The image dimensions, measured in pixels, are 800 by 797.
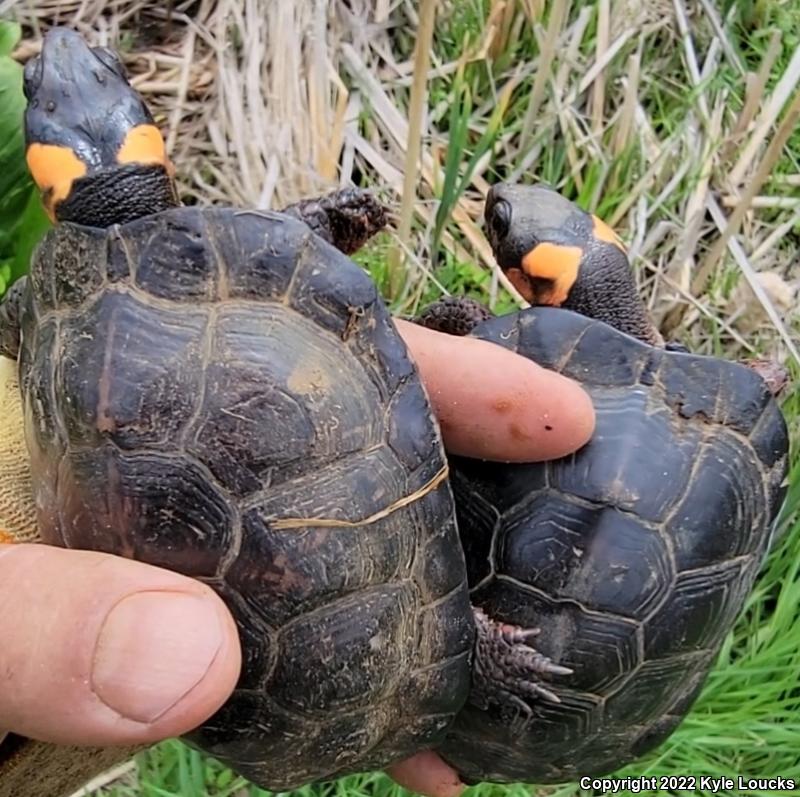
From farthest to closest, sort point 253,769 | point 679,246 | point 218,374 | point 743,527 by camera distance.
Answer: point 679,246 < point 743,527 < point 253,769 < point 218,374

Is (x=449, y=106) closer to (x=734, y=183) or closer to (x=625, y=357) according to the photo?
(x=734, y=183)

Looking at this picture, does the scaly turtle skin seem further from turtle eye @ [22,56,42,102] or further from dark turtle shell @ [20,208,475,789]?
turtle eye @ [22,56,42,102]

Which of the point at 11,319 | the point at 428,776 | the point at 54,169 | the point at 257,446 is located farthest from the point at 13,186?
the point at 428,776

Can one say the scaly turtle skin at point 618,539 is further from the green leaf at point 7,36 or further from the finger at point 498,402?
the green leaf at point 7,36

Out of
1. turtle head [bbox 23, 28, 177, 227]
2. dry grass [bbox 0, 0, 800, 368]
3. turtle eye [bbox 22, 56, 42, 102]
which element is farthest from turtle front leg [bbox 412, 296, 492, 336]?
turtle eye [bbox 22, 56, 42, 102]

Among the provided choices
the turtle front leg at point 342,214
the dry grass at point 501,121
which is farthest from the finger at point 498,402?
the dry grass at point 501,121

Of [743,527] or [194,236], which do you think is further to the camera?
[743,527]

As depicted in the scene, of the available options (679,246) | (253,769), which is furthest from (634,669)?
(679,246)
